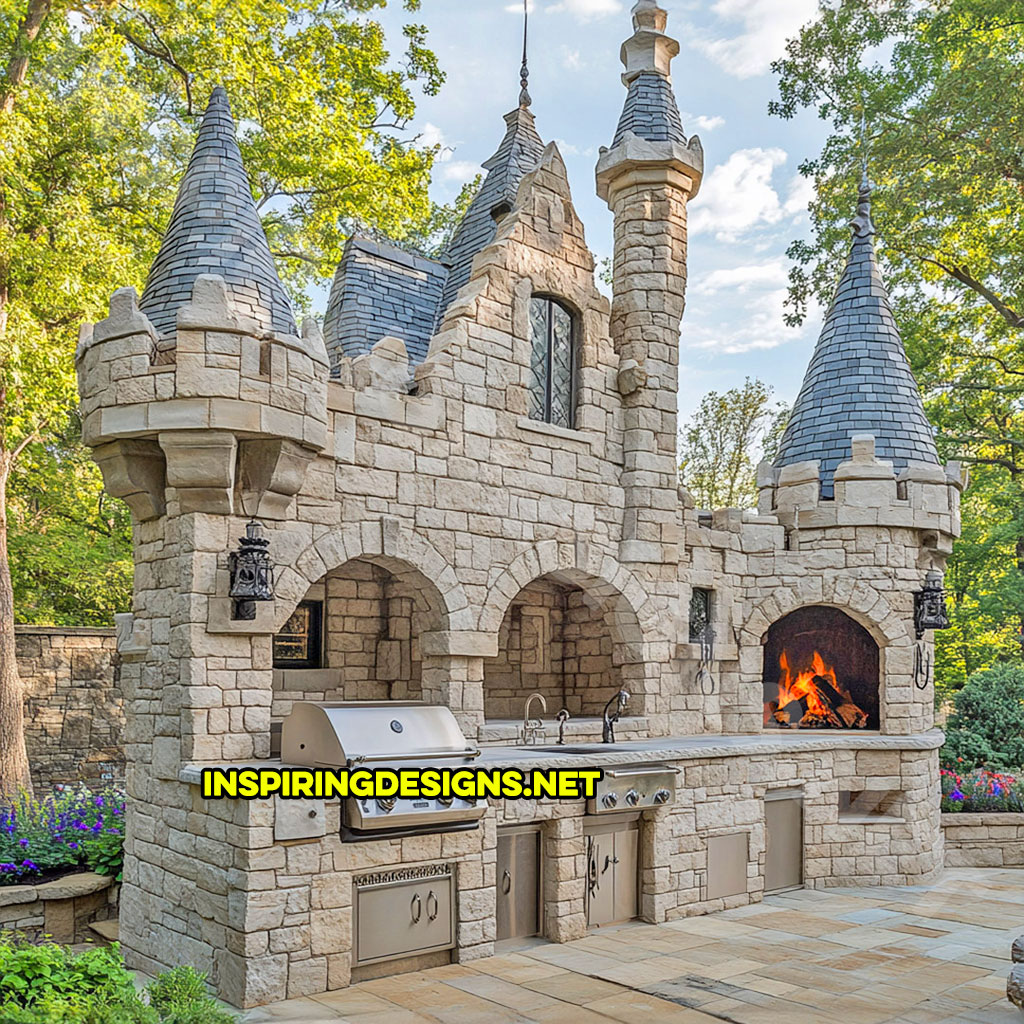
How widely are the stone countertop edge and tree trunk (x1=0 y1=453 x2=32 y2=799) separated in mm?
5410

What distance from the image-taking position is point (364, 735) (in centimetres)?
714


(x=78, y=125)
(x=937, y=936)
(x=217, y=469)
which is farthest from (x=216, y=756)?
(x=78, y=125)

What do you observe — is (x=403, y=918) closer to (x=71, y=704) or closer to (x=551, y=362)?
(x=551, y=362)

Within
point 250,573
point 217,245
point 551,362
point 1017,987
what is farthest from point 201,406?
point 1017,987

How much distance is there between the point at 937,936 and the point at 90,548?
13.7m

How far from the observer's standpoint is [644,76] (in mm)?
12492

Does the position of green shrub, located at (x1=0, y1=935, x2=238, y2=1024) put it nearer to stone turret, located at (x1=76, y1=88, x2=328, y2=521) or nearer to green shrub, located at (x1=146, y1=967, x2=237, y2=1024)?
green shrub, located at (x1=146, y1=967, x2=237, y2=1024)

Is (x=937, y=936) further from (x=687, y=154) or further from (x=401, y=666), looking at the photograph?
(x=687, y=154)

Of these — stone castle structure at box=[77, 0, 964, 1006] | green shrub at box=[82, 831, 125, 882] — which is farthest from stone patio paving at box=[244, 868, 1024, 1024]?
green shrub at box=[82, 831, 125, 882]

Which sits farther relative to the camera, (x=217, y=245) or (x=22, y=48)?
(x=22, y=48)

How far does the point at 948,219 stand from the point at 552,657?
12.0 meters

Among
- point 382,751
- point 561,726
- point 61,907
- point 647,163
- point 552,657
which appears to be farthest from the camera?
point 552,657

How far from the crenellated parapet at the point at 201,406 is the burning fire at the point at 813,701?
7.36m

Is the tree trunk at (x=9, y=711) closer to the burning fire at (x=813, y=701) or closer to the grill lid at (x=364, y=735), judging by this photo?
the grill lid at (x=364, y=735)
